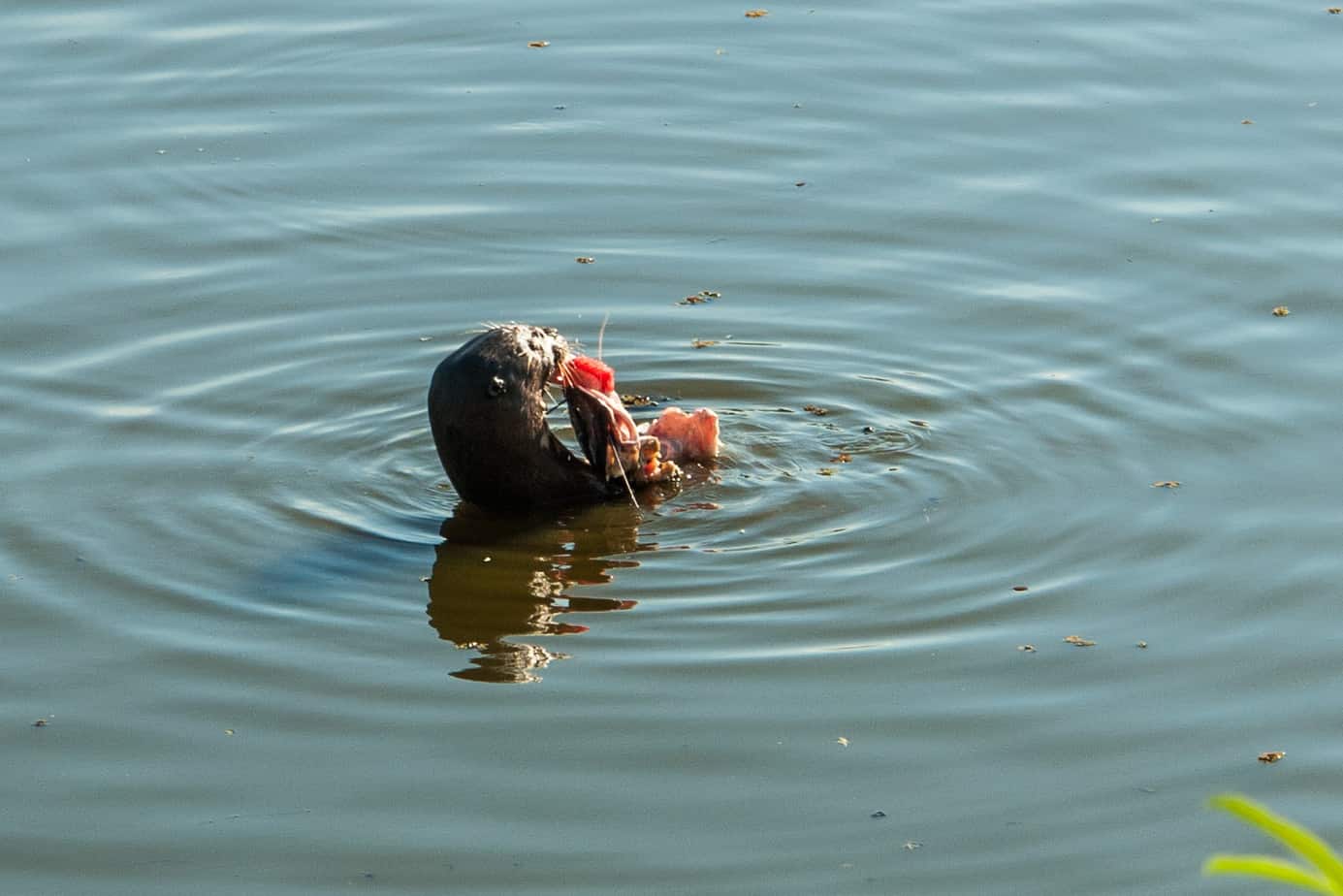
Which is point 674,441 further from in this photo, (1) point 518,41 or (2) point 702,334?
(1) point 518,41

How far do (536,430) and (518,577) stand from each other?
750 mm

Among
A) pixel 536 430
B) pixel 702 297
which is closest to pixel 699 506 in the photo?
pixel 536 430

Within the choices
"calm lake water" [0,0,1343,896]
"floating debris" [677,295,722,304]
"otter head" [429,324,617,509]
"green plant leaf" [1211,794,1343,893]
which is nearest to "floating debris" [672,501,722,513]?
"calm lake water" [0,0,1343,896]

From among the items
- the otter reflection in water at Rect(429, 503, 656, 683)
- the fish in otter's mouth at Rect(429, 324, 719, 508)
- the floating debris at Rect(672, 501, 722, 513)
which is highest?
the fish in otter's mouth at Rect(429, 324, 719, 508)

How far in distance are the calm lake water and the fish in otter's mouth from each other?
20 centimetres

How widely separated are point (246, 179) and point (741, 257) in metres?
3.25

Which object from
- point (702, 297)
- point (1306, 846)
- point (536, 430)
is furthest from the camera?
point (702, 297)

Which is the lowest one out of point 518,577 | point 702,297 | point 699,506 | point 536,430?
point 518,577

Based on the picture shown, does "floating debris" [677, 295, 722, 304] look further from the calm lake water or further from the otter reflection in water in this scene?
the otter reflection in water

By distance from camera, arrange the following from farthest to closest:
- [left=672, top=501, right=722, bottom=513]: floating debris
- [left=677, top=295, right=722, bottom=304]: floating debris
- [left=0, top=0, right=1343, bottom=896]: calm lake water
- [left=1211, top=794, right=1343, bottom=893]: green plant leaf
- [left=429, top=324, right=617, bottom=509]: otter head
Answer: [left=677, top=295, right=722, bottom=304]: floating debris
[left=672, top=501, right=722, bottom=513]: floating debris
[left=429, top=324, right=617, bottom=509]: otter head
[left=0, top=0, right=1343, bottom=896]: calm lake water
[left=1211, top=794, right=1343, bottom=893]: green plant leaf

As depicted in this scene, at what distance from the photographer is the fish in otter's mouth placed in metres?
8.67

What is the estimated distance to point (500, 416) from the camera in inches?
343

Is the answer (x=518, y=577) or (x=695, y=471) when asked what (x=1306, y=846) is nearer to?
(x=518, y=577)

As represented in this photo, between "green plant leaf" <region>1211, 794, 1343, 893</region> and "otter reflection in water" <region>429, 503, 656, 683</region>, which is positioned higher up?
"green plant leaf" <region>1211, 794, 1343, 893</region>
